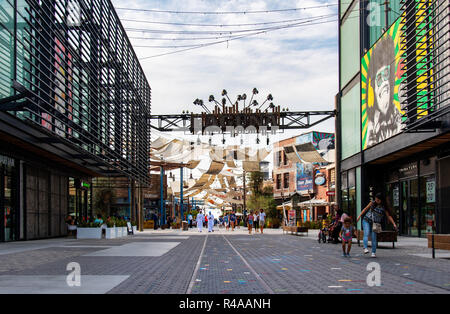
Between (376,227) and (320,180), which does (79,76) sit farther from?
(320,180)

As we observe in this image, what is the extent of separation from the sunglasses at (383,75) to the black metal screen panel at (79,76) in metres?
13.0

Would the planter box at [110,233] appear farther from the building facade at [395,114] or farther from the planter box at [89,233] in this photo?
the building facade at [395,114]

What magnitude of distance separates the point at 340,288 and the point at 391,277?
6.10ft

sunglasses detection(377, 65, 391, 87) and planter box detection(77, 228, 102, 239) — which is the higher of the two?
sunglasses detection(377, 65, 391, 87)

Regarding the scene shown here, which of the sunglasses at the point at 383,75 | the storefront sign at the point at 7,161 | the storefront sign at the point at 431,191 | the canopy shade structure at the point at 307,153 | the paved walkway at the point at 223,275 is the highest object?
the sunglasses at the point at 383,75

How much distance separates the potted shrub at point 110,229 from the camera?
27719mm

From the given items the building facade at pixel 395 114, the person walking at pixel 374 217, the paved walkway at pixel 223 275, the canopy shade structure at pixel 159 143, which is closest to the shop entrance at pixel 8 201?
the paved walkway at pixel 223 275

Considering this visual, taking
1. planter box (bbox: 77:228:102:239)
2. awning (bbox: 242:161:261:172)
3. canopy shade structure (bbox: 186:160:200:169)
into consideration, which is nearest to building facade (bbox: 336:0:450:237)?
planter box (bbox: 77:228:102:239)

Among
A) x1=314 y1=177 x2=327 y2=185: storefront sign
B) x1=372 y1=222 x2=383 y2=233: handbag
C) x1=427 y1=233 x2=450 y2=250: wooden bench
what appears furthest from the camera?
x1=314 y1=177 x2=327 y2=185: storefront sign

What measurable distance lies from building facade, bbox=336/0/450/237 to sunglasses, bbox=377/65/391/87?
0.04 metres

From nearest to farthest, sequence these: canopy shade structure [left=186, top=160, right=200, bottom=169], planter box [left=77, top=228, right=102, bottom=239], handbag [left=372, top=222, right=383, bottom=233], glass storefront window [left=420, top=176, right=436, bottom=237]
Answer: handbag [left=372, top=222, right=383, bottom=233] < glass storefront window [left=420, top=176, right=436, bottom=237] < planter box [left=77, top=228, right=102, bottom=239] < canopy shade structure [left=186, top=160, right=200, bottom=169]

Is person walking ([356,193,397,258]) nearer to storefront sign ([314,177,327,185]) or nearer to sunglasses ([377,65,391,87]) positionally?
sunglasses ([377,65,391,87])

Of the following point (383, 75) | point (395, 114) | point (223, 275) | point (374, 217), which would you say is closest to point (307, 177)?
point (383, 75)

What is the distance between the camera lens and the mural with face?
910 inches
